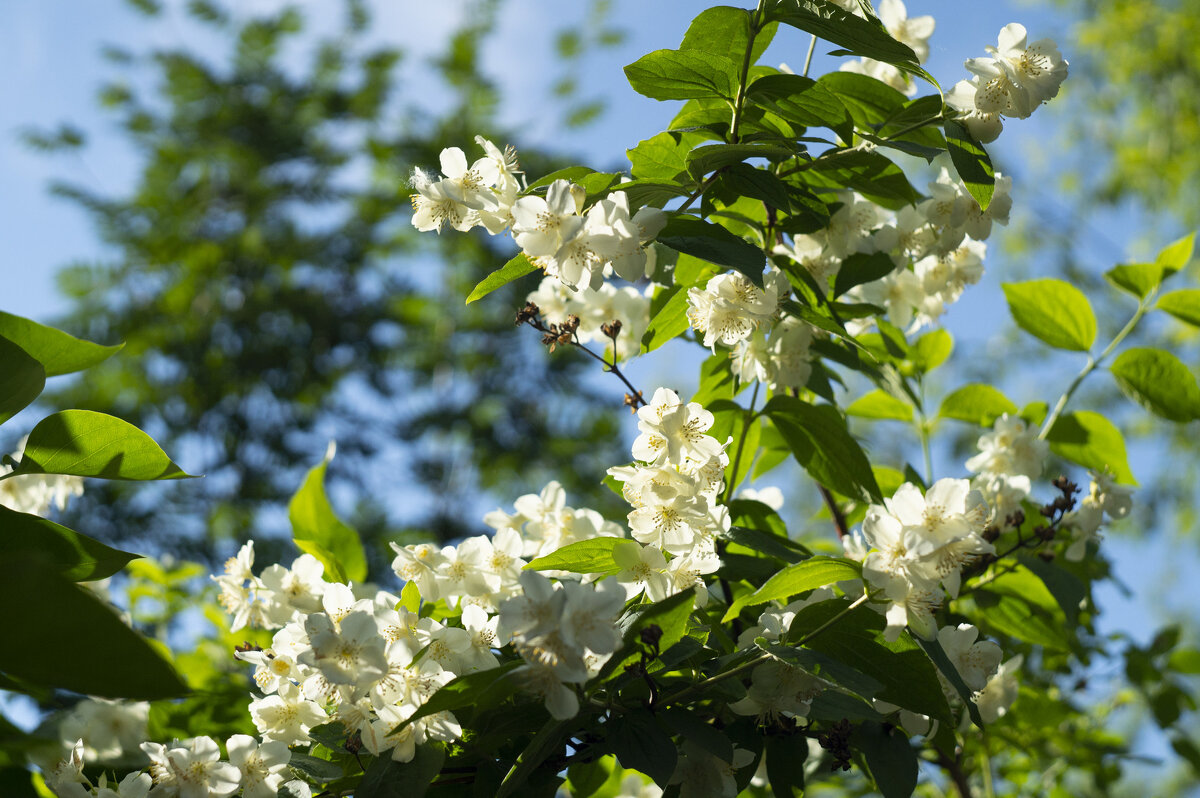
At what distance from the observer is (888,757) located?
0.96 meters

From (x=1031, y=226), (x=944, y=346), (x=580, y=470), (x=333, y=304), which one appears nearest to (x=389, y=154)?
(x=333, y=304)

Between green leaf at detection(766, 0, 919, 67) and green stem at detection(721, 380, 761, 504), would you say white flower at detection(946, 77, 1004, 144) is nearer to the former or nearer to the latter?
green leaf at detection(766, 0, 919, 67)

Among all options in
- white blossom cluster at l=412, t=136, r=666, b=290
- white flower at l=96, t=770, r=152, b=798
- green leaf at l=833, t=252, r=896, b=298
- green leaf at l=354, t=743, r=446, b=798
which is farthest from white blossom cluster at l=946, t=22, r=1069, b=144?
white flower at l=96, t=770, r=152, b=798

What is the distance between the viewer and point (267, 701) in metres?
1.00

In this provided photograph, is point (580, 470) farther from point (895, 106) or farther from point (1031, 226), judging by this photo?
point (895, 106)

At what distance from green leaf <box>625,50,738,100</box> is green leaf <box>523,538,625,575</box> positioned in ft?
1.71

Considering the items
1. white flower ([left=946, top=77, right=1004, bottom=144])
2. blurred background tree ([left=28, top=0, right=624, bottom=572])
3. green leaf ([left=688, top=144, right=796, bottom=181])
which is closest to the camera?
green leaf ([left=688, top=144, right=796, bottom=181])

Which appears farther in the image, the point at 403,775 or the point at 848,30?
the point at 848,30

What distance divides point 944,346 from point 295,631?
122cm

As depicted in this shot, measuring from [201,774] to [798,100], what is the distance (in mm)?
995

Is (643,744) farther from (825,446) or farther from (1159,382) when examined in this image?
(1159,382)

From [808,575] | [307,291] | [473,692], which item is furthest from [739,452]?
[307,291]

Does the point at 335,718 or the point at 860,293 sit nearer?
the point at 335,718

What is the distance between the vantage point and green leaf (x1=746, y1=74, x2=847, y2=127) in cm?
102
